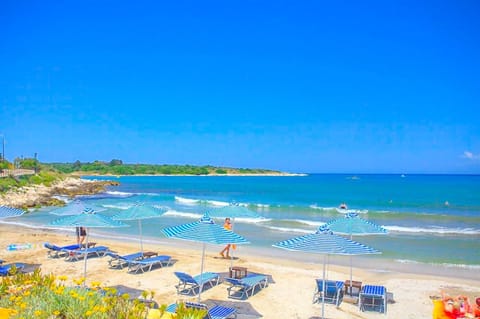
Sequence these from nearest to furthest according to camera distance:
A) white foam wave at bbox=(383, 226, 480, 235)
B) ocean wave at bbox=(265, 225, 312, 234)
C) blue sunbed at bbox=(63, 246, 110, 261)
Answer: blue sunbed at bbox=(63, 246, 110, 261) < ocean wave at bbox=(265, 225, 312, 234) < white foam wave at bbox=(383, 226, 480, 235)

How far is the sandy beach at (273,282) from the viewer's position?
30.2 ft

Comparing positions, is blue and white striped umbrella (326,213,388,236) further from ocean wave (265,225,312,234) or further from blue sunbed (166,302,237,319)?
ocean wave (265,225,312,234)

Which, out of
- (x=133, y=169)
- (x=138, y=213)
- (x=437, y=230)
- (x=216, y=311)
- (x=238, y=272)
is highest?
(x=133, y=169)

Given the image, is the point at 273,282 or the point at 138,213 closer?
the point at 273,282

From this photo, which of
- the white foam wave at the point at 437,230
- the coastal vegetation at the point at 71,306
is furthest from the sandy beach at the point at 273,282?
the white foam wave at the point at 437,230

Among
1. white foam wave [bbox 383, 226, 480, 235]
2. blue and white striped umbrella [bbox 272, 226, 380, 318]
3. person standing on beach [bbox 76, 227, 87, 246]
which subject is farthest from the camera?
white foam wave [bbox 383, 226, 480, 235]

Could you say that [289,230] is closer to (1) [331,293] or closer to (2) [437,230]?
(2) [437,230]

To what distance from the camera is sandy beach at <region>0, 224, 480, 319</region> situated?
30.2 ft

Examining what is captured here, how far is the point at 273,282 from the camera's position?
37.4 ft

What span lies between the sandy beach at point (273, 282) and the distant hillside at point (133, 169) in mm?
125526

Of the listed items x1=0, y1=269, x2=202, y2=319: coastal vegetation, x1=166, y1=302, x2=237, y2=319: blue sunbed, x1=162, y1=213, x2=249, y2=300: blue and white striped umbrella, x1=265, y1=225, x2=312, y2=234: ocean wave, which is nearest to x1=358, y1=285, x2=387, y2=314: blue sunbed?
x1=166, y1=302, x2=237, y2=319: blue sunbed

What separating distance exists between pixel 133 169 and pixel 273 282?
143 m

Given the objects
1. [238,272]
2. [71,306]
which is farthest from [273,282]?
[71,306]

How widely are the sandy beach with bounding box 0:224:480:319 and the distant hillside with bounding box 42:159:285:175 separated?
12553 centimetres
